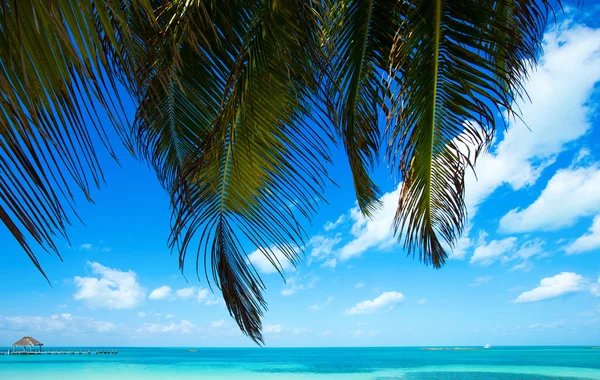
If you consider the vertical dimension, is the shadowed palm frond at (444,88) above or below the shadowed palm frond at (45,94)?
above

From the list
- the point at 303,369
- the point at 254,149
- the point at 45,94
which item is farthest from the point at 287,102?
the point at 303,369

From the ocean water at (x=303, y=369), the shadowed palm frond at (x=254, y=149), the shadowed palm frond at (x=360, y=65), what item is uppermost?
the ocean water at (x=303, y=369)

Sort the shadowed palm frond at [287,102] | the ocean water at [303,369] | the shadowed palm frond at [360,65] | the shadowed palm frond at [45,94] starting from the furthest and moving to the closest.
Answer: the ocean water at [303,369]
the shadowed palm frond at [360,65]
the shadowed palm frond at [287,102]
the shadowed palm frond at [45,94]

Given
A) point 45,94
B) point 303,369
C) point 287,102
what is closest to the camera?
point 45,94

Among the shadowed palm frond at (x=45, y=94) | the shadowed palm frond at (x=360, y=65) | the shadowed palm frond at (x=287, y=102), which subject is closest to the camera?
the shadowed palm frond at (x=45, y=94)

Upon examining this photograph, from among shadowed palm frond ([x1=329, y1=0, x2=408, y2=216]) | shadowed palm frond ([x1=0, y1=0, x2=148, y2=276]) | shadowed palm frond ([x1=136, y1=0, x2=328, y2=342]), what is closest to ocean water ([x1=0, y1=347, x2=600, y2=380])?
shadowed palm frond ([x1=329, y1=0, x2=408, y2=216])

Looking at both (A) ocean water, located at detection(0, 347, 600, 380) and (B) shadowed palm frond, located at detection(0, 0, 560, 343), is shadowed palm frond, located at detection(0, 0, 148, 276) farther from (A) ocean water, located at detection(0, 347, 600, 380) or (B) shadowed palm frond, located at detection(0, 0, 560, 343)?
(A) ocean water, located at detection(0, 347, 600, 380)

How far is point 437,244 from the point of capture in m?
3.72

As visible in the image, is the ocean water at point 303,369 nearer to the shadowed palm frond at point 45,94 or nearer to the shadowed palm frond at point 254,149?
the shadowed palm frond at point 254,149

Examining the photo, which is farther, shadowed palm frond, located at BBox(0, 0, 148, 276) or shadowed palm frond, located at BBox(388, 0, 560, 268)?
shadowed palm frond, located at BBox(388, 0, 560, 268)

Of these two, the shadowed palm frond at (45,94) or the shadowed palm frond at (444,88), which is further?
the shadowed palm frond at (444,88)

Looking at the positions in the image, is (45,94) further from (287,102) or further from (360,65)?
(360,65)

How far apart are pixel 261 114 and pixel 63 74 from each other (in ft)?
6.66

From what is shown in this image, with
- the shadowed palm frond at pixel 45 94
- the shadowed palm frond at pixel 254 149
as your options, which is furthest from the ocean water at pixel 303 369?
the shadowed palm frond at pixel 45 94
